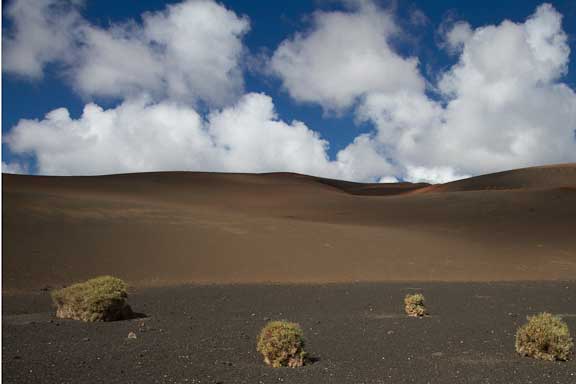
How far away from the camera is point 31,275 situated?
56.4 feet

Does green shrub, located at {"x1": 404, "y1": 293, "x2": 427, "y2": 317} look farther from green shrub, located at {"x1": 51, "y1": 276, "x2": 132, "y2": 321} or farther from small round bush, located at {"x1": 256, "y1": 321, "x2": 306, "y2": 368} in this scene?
green shrub, located at {"x1": 51, "y1": 276, "x2": 132, "y2": 321}

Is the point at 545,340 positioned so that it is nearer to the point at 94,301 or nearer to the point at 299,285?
the point at 94,301

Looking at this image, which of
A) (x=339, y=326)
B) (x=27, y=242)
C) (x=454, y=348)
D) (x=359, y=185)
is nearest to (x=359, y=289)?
(x=339, y=326)

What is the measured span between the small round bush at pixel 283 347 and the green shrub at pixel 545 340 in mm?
3386

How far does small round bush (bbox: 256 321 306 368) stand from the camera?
7469 millimetres

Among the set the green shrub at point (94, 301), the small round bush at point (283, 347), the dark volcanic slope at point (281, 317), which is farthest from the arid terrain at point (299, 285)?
the green shrub at point (94, 301)

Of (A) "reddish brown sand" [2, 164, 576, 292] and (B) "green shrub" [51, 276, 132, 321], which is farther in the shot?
(A) "reddish brown sand" [2, 164, 576, 292]

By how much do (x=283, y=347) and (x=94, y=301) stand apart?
548cm

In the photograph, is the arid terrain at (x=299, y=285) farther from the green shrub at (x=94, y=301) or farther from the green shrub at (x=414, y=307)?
the green shrub at (x=94, y=301)

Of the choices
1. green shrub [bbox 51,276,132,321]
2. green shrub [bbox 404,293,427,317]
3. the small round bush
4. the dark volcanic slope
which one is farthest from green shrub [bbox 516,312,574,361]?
green shrub [bbox 51,276,132,321]

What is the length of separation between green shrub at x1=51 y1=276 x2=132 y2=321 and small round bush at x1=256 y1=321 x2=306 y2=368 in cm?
501

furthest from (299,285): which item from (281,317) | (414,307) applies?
(414,307)

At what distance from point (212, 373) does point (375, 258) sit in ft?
57.0

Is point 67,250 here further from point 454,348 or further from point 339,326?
point 454,348
